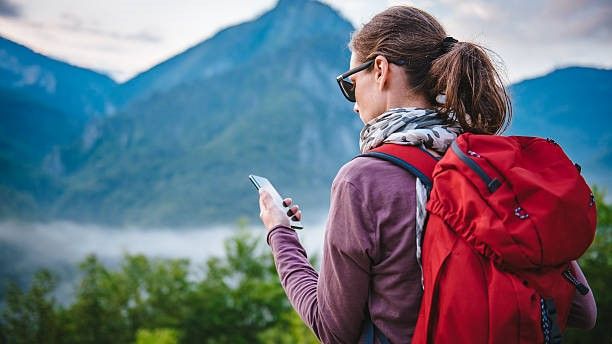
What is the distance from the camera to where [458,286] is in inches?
48.6

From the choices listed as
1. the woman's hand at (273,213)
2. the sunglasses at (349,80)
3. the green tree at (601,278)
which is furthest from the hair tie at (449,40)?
the green tree at (601,278)

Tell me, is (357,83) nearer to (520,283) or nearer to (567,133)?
(520,283)

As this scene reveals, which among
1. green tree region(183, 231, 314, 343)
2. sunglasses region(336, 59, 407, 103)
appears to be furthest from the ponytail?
green tree region(183, 231, 314, 343)

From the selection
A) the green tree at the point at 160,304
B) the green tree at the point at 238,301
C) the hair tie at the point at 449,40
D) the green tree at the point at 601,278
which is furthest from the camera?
the green tree at the point at 238,301

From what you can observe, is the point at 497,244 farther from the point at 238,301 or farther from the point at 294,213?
the point at 238,301

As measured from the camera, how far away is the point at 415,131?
1422 millimetres

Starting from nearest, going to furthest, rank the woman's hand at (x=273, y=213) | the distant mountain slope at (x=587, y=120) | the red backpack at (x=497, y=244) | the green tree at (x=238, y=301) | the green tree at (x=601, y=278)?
1. the red backpack at (x=497, y=244)
2. the woman's hand at (x=273, y=213)
3. the green tree at (x=601, y=278)
4. the green tree at (x=238, y=301)
5. the distant mountain slope at (x=587, y=120)

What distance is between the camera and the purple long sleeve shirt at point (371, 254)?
4.38 ft

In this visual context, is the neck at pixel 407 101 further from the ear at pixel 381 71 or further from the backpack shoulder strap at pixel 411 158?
the backpack shoulder strap at pixel 411 158

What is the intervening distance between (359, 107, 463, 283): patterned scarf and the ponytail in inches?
2.1

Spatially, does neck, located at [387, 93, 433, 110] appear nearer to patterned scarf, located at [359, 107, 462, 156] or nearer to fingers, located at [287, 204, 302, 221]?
patterned scarf, located at [359, 107, 462, 156]

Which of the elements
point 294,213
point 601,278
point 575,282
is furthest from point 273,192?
point 601,278

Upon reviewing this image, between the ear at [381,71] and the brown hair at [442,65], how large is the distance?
0.8 inches

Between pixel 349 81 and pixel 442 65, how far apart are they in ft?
1.08
